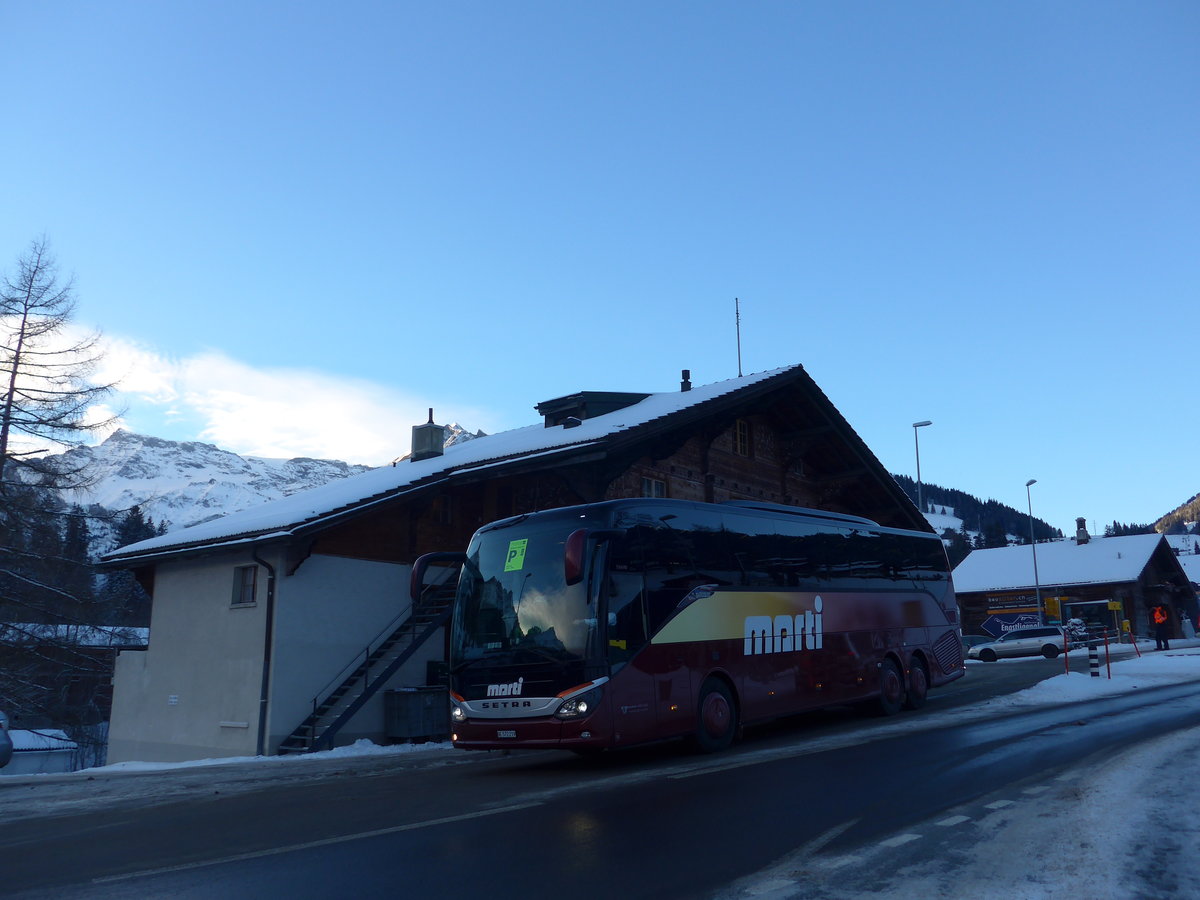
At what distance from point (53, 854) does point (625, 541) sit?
6.76 m

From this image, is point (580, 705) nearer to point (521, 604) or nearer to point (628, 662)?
point (628, 662)

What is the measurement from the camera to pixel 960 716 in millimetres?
15516

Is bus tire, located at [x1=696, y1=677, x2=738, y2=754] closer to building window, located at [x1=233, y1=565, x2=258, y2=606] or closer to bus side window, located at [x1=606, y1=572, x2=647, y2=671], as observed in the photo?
bus side window, located at [x1=606, y1=572, x2=647, y2=671]

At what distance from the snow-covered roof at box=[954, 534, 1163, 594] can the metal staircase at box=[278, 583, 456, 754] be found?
161ft

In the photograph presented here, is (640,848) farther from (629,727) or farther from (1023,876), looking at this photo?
(629,727)

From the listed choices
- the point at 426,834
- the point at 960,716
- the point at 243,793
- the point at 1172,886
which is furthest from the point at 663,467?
the point at 1172,886

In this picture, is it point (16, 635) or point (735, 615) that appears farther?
point (16, 635)

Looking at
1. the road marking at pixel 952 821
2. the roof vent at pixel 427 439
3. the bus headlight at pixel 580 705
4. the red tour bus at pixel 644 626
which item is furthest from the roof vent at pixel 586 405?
the road marking at pixel 952 821

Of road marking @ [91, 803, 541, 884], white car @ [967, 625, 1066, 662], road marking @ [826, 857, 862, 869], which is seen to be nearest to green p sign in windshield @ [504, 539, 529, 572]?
road marking @ [91, 803, 541, 884]

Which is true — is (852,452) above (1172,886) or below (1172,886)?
above

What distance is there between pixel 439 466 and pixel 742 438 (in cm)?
889

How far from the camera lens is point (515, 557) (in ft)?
38.5

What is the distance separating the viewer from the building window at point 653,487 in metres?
22.2

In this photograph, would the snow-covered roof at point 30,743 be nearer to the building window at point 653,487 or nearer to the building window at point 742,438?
the building window at point 653,487
